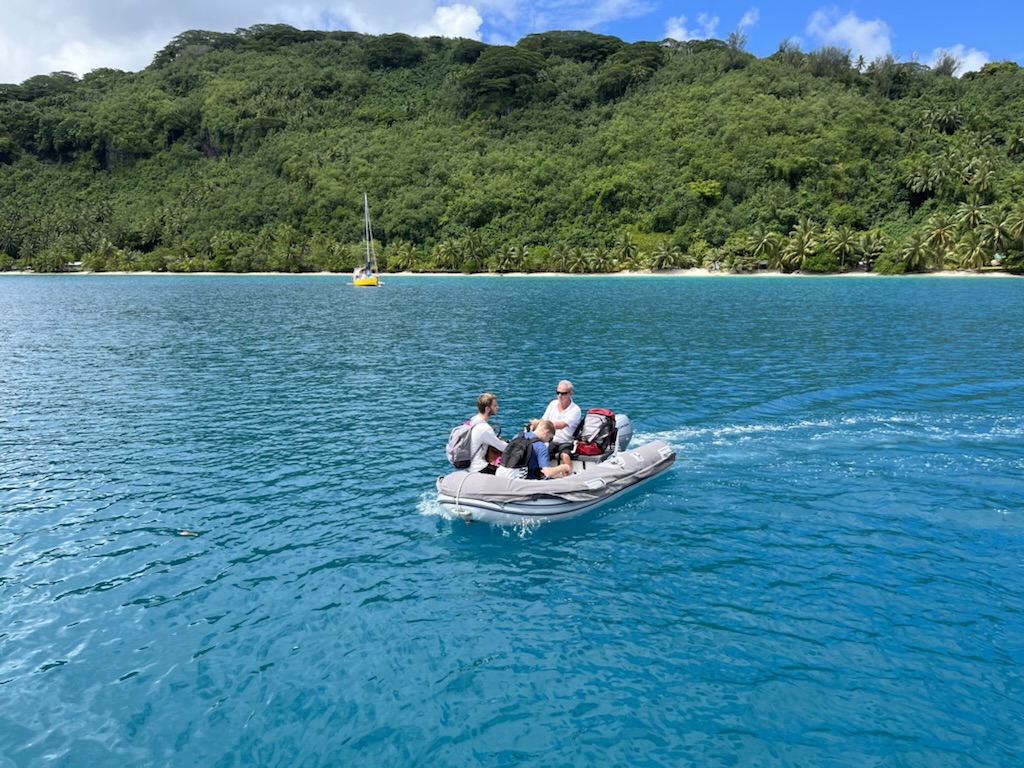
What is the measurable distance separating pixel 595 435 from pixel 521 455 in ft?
8.69

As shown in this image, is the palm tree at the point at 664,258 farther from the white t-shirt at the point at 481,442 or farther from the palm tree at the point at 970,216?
the white t-shirt at the point at 481,442

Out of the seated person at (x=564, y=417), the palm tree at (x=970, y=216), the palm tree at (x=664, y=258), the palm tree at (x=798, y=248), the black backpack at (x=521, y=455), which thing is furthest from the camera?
the palm tree at (x=664, y=258)

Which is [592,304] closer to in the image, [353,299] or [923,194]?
[353,299]

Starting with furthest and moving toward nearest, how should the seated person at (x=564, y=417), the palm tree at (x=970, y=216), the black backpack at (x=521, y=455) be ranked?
the palm tree at (x=970, y=216) < the seated person at (x=564, y=417) < the black backpack at (x=521, y=455)

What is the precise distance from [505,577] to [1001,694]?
23.6 ft

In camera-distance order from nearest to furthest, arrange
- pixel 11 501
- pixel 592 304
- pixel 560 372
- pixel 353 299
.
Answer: pixel 11 501
pixel 560 372
pixel 592 304
pixel 353 299

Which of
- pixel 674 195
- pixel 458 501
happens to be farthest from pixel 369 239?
pixel 458 501

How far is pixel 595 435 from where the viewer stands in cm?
1611

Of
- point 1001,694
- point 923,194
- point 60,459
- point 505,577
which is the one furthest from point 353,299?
point 923,194

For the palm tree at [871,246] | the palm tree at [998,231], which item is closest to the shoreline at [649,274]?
the palm tree at [871,246]

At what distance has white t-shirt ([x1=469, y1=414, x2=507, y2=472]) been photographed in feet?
46.8

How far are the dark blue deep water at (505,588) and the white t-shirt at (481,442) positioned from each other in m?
1.34

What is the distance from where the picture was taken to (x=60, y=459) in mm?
18469

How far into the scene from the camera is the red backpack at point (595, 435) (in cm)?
1596
